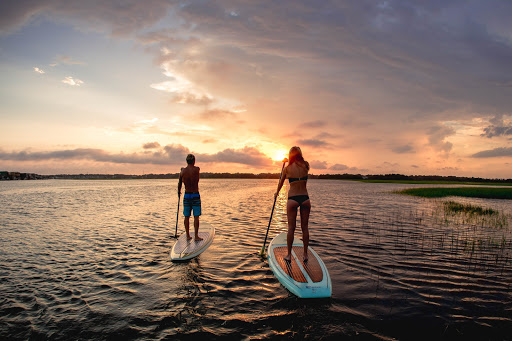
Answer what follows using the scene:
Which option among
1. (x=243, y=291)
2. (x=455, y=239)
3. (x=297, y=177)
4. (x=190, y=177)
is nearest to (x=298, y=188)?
(x=297, y=177)

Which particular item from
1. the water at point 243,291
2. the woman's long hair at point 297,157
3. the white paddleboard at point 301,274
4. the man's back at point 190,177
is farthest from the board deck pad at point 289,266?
the man's back at point 190,177

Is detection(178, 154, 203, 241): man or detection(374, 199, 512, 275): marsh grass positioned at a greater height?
detection(178, 154, 203, 241): man

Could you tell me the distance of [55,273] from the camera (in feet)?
28.8

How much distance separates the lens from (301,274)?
7418 millimetres

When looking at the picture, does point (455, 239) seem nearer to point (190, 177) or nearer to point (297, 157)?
point (297, 157)

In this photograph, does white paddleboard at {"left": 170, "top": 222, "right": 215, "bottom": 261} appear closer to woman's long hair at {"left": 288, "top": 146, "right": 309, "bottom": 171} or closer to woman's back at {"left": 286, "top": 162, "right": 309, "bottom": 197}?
woman's back at {"left": 286, "top": 162, "right": 309, "bottom": 197}

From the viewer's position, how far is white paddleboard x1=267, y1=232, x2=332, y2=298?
21.9ft

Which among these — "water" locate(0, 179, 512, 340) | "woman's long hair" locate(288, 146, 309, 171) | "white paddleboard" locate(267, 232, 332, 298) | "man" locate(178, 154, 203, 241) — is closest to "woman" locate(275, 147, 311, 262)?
"woman's long hair" locate(288, 146, 309, 171)

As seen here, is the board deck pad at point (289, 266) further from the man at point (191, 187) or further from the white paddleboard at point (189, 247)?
the man at point (191, 187)

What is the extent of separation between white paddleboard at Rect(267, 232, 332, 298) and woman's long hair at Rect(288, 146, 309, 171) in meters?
3.00

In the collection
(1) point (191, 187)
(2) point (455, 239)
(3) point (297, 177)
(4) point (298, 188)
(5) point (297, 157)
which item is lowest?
(2) point (455, 239)

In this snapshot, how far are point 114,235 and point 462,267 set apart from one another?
16099 millimetres

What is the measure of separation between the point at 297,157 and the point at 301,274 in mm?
3425

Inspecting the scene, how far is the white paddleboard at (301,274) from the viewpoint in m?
6.67
